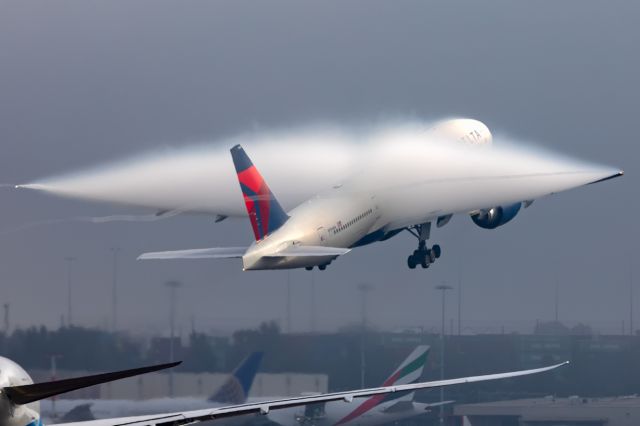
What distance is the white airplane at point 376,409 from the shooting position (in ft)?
284

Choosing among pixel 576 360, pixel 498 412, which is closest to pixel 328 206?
pixel 498 412

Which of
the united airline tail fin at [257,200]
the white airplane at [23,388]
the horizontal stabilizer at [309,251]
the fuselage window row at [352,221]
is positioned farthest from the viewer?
the fuselage window row at [352,221]

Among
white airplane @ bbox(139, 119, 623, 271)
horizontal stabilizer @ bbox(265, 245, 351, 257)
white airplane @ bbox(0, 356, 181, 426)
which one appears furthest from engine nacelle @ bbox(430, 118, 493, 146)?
white airplane @ bbox(0, 356, 181, 426)

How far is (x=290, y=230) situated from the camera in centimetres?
7975

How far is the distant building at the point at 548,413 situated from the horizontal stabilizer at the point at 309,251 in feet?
67.7

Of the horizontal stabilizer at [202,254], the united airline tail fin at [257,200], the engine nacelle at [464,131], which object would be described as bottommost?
the horizontal stabilizer at [202,254]

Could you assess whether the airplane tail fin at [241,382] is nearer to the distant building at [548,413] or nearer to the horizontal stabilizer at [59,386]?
the distant building at [548,413]

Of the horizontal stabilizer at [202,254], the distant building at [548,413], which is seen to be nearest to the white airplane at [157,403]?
the horizontal stabilizer at [202,254]

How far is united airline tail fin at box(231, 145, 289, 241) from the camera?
81.0 meters

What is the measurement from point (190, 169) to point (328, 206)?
10.9 metres

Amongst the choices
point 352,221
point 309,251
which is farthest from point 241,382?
point 352,221

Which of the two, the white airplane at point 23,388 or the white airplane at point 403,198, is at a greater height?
the white airplane at point 403,198

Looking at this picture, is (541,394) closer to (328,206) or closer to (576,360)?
(576,360)

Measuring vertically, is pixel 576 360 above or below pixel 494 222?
below
